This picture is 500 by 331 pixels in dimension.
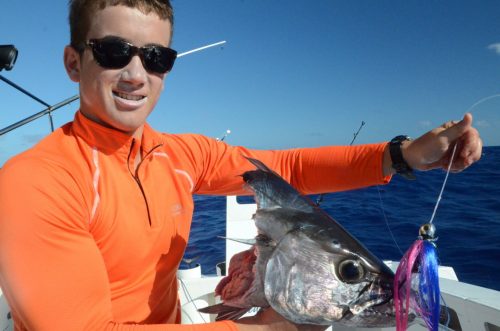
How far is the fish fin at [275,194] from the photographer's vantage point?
1897mm

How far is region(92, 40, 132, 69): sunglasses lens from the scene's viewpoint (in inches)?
73.7

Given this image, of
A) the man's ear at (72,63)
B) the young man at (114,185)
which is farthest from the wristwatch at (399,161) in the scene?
the man's ear at (72,63)

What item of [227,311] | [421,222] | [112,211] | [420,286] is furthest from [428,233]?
[421,222]

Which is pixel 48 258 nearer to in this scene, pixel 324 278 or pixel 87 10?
pixel 324 278

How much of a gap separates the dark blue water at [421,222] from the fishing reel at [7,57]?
5.30 metres

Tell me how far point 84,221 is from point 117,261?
0.99 ft

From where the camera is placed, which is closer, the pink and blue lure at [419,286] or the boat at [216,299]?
the pink and blue lure at [419,286]

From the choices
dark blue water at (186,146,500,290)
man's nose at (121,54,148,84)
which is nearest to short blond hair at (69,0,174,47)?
man's nose at (121,54,148,84)

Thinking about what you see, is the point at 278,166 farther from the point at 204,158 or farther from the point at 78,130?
the point at 78,130

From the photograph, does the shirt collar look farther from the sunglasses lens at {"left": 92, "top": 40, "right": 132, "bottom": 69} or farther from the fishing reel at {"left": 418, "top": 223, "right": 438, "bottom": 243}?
the fishing reel at {"left": 418, "top": 223, "right": 438, "bottom": 243}

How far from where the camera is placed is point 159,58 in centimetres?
204

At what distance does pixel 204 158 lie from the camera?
2.76 metres

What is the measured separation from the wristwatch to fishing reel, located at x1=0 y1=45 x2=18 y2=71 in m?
3.07

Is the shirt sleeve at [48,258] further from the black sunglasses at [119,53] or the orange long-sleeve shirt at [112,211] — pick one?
the black sunglasses at [119,53]
